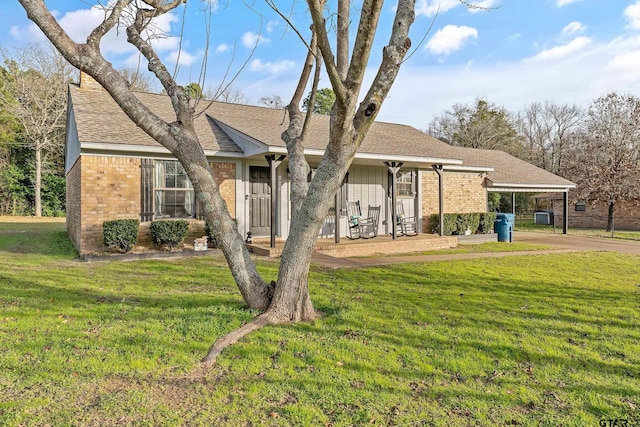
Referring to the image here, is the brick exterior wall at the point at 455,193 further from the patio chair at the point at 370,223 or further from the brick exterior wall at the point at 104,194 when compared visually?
the brick exterior wall at the point at 104,194

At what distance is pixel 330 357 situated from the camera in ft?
11.6

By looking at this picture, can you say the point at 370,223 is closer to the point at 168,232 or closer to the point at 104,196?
the point at 168,232

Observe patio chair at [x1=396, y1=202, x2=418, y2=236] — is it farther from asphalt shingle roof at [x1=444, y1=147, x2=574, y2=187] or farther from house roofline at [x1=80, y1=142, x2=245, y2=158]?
house roofline at [x1=80, y1=142, x2=245, y2=158]

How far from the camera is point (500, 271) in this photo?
7922 millimetres

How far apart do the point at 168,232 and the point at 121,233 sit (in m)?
1.01

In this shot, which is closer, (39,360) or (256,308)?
(39,360)

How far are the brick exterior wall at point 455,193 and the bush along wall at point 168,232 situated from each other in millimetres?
8433

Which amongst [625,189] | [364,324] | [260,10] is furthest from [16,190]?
[625,189]

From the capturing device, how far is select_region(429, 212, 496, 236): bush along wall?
45.3 ft

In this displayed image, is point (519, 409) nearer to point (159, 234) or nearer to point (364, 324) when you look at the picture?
point (364, 324)

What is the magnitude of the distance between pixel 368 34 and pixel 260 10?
221 cm

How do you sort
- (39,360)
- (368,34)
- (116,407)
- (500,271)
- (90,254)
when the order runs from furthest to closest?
(90,254)
(500,271)
(368,34)
(39,360)
(116,407)

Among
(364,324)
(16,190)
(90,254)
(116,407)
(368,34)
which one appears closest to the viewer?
(116,407)

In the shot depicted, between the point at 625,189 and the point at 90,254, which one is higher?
the point at 625,189
